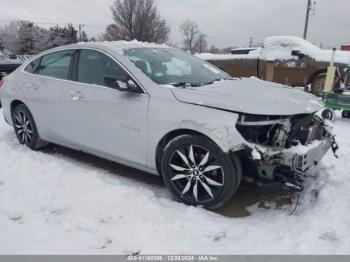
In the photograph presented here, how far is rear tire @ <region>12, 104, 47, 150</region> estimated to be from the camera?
5207 mm

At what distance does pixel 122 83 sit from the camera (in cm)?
391

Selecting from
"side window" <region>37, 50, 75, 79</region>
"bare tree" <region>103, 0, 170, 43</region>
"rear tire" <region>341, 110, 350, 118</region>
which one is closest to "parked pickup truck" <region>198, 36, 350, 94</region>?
"rear tire" <region>341, 110, 350, 118</region>

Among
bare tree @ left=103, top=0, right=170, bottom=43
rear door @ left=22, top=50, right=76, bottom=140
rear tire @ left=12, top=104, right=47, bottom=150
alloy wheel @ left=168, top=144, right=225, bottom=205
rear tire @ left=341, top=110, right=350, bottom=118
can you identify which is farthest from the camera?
bare tree @ left=103, top=0, right=170, bottom=43

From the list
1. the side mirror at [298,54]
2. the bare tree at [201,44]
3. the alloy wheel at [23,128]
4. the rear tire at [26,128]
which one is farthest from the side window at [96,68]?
the bare tree at [201,44]

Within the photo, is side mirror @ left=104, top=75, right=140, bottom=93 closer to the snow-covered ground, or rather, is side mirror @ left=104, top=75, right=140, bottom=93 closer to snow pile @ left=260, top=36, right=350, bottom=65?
the snow-covered ground

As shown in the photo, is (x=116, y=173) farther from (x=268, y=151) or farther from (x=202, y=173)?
(x=268, y=151)

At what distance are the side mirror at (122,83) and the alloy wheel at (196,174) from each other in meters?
0.89

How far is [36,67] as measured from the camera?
17.2 feet

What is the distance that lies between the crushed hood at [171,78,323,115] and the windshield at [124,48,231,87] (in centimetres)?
30

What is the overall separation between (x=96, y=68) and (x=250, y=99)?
1.99 metres

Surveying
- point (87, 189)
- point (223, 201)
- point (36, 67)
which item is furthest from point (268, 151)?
point (36, 67)

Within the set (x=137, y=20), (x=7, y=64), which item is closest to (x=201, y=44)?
(x=137, y=20)

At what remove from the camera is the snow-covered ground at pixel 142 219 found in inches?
116

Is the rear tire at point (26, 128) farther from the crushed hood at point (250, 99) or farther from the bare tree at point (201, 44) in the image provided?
the bare tree at point (201, 44)
